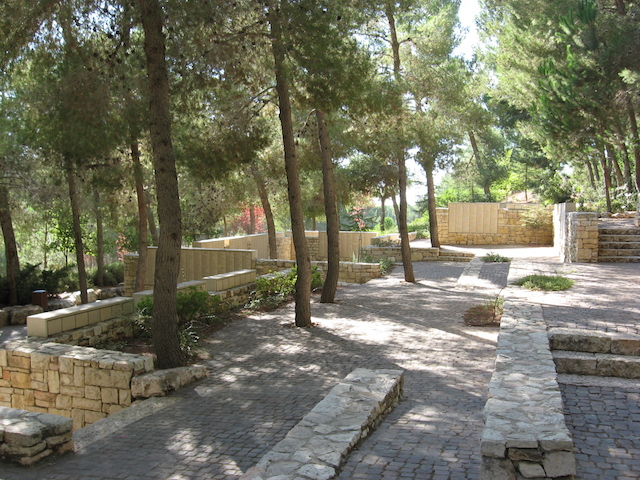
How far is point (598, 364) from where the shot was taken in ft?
19.5

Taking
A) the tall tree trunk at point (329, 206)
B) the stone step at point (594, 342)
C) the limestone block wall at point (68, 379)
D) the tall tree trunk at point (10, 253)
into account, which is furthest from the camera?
the tall tree trunk at point (10, 253)

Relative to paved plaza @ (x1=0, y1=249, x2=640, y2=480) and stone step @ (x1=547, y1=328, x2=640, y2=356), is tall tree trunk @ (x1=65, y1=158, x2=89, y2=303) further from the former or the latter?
stone step @ (x1=547, y1=328, x2=640, y2=356)

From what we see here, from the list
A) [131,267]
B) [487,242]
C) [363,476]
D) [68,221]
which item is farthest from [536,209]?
[363,476]

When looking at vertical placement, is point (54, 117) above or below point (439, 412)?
above

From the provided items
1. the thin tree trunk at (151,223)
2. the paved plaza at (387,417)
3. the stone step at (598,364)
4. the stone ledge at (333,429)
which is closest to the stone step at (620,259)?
the paved plaza at (387,417)

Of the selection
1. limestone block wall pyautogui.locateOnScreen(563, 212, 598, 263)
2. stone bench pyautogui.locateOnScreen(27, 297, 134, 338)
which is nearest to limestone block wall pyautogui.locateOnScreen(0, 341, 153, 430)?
stone bench pyautogui.locateOnScreen(27, 297, 134, 338)

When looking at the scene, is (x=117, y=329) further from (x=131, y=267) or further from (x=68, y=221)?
(x=68, y=221)

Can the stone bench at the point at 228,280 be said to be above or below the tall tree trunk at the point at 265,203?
below

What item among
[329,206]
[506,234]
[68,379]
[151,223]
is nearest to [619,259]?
[329,206]

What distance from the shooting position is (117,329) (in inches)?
365

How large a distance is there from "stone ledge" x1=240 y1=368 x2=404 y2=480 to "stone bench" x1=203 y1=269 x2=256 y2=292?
6562 mm

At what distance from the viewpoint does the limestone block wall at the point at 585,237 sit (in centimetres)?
1286

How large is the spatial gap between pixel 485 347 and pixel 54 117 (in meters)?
7.82

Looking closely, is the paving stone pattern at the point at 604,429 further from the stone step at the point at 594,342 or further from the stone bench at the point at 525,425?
the stone step at the point at 594,342
